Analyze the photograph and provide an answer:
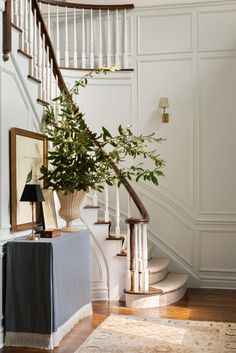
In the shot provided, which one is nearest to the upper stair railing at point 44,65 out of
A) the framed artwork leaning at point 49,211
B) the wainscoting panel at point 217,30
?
the framed artwork leaning at point 49,211

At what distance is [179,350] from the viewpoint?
11.8ft

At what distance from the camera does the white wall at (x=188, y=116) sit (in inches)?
235

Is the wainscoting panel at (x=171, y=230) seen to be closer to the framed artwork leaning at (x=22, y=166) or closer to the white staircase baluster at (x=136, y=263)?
the white staircase baluster at (x=136, y=263)

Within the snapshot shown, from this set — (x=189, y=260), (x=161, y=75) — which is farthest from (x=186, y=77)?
(x=189, y=260)

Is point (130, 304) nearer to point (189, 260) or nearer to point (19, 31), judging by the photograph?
point (189, 260)

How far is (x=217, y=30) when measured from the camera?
6027mm

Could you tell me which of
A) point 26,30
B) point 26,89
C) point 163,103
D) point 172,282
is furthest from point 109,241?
point 26,30

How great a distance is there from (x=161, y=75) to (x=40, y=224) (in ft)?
9.40

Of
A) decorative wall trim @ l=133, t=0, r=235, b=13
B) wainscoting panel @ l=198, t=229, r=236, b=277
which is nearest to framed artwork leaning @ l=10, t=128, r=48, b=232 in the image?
wainscoting panel @ l=198, t=229, r=236, b=277

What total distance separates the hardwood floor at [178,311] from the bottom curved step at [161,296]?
0.08 m

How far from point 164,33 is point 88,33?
3.46ft

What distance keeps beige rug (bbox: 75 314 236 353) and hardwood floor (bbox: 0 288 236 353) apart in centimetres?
13

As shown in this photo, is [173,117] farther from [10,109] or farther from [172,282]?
[10,109]

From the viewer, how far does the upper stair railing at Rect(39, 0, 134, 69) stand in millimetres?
6219
